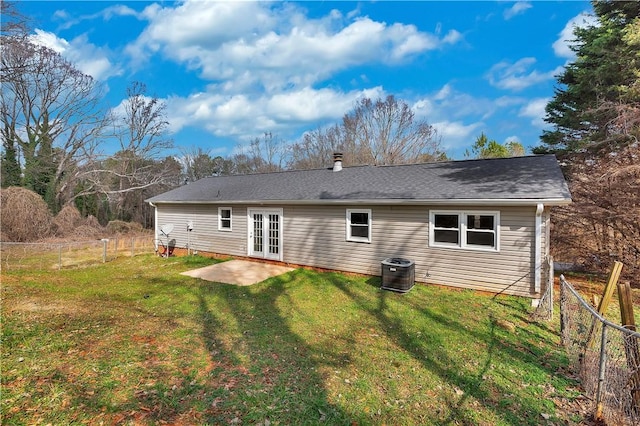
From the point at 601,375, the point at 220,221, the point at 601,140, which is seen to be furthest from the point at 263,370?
the point at 601,140

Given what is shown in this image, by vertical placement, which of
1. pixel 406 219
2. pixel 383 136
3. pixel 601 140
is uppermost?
pixel 383 136

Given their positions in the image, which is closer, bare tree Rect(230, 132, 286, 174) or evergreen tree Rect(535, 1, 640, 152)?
evergreen tree Rect(535, 1, 640, 152)

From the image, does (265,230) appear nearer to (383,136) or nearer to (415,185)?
(415,185)

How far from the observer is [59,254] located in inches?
398

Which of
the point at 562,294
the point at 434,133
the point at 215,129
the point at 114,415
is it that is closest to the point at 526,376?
the point at 562,294

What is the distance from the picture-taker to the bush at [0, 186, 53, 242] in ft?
45.2

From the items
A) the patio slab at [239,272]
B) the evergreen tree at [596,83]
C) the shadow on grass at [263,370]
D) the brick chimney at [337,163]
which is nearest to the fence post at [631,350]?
the shadow on grass at [263,370]

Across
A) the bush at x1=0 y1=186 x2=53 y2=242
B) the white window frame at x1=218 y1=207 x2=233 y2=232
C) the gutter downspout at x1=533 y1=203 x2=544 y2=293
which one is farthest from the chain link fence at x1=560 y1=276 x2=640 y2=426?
the bush at x1=0 y1=186 x2=53 y2=242

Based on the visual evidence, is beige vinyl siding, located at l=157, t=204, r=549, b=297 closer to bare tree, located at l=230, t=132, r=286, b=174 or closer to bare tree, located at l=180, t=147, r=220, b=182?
bare tree, located at l=230, t=132, r=286, b=174

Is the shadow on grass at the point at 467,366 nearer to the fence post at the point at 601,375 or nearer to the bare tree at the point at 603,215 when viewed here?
the fence post at the point at 601,375

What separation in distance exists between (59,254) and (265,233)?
22.5ft

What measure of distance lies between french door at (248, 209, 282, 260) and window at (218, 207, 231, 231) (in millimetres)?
1261

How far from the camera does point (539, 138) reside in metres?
13.9

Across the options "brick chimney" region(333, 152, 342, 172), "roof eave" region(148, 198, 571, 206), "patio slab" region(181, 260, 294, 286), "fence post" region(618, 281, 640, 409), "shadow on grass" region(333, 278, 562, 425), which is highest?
"brick chimney" region(333, 152, 342, 172)
